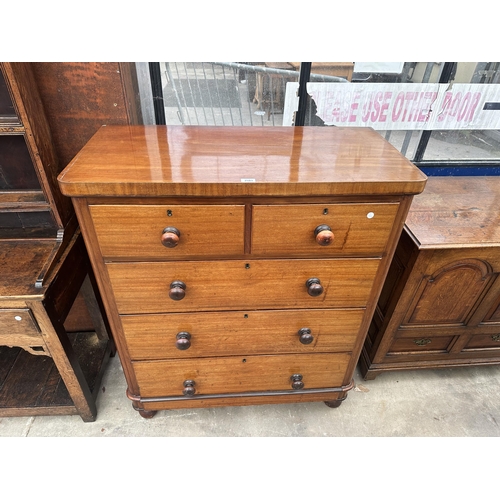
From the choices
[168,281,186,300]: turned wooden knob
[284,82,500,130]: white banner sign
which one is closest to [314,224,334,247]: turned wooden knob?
[168,281,186,300]: turned wooden knob

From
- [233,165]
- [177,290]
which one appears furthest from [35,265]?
[233,165]

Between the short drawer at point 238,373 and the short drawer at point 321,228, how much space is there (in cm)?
57

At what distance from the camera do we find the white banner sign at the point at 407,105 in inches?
64.9

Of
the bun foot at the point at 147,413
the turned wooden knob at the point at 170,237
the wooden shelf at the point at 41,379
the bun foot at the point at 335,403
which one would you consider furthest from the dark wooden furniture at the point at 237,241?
the wooden shelf at the point at 41,379

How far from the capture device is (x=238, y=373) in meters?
1.50

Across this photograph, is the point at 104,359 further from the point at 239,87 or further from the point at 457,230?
the point at 457,230

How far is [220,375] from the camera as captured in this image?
59.0 inches

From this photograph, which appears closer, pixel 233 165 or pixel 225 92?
pixel 233 165

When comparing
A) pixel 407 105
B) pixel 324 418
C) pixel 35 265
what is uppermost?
pixel 407 105

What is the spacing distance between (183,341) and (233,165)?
690mm

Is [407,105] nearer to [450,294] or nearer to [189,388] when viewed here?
[450,294]

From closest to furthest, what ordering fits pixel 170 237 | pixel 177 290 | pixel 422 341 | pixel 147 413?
1. pixel 170 237
2. pixel 177 290
3. pixel 147 413
4. pixel 422 341

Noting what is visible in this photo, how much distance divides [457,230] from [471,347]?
2.52 ft

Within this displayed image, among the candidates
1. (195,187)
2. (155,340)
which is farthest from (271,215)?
(155,340)
